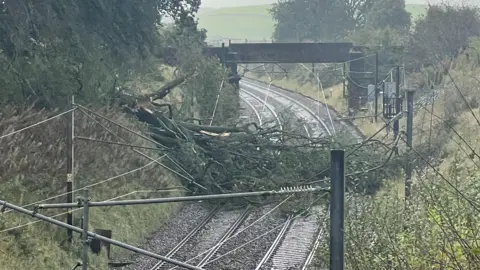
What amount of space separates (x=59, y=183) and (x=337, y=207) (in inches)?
464

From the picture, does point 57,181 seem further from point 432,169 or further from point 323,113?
point 323,113

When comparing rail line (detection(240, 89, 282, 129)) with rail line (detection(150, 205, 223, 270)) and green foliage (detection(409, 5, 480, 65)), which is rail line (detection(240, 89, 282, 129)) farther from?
rail line (detection(150, 205, 223, 270))

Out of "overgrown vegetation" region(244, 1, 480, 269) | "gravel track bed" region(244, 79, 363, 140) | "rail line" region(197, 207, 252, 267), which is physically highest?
"overgrown vegetation" region(244, 1, 480, 269)

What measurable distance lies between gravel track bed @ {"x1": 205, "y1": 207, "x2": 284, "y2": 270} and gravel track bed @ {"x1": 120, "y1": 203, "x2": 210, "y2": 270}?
1353 mm

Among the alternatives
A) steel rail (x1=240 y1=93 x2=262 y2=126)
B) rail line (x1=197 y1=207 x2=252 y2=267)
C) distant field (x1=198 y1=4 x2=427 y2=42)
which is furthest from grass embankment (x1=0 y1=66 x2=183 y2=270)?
distant field (x1=198 y1=4 x2=427 y2=42)

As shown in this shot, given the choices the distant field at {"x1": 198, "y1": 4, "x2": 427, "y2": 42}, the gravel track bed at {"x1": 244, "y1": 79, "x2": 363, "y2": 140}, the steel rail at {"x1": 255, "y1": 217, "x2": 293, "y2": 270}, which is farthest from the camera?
the distant field at {"x1": 198, "y1": 4, "x2": 427, "y2": 42}

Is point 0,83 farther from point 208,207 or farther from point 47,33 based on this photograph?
point 208,207

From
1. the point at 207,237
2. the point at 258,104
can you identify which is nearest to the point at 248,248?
the point at 207,237

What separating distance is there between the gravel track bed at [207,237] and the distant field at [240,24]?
119 meters

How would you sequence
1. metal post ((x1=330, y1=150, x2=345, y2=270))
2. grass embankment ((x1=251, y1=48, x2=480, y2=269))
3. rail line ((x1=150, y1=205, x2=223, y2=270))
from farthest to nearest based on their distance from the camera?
1. rail line ((x1=150, y1=205, x2=223, y2=270))
2. grass embankment ((x1=251, y1=48, x2=480, y2=269))
3. metal post ((x1=330, y1=150, x2=345, y2=270))

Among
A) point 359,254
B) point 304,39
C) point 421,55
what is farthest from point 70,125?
point 304,39

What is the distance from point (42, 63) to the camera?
20562 mm

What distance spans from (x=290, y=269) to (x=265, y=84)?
175ft

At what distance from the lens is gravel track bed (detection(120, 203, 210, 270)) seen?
16.4m
